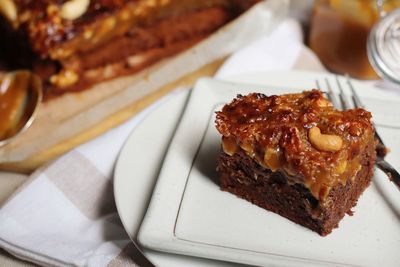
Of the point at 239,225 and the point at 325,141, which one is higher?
the point at 325,141

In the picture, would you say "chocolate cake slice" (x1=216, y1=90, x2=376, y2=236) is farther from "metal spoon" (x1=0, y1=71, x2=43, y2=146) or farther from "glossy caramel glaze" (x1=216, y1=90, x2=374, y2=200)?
"metal spoon" (x1=0, y1=71, x2=43, y2=146)

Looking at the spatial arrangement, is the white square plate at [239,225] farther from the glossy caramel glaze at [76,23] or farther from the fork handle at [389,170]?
the glossy caramel glaze at [76,23]

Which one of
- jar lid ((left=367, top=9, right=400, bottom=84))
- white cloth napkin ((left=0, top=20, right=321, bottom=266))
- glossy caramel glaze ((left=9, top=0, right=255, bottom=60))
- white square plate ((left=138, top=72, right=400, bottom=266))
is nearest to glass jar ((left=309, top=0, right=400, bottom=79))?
jar lid ((left=367, top=9, right=400, bottom=84))

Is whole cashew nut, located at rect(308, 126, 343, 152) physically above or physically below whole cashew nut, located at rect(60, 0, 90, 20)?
above

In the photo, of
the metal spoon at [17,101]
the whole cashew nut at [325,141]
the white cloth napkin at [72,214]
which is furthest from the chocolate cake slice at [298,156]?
the metal spoon at [17,101]

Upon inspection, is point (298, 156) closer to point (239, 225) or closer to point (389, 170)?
point (239, 225)

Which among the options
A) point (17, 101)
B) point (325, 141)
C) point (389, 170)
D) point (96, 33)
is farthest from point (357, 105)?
point (17, 101)

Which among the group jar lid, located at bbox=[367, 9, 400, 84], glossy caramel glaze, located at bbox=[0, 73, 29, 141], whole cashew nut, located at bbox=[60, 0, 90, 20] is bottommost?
glossy caramel glaze, located at bbox=[0, 73, 29, 141]
